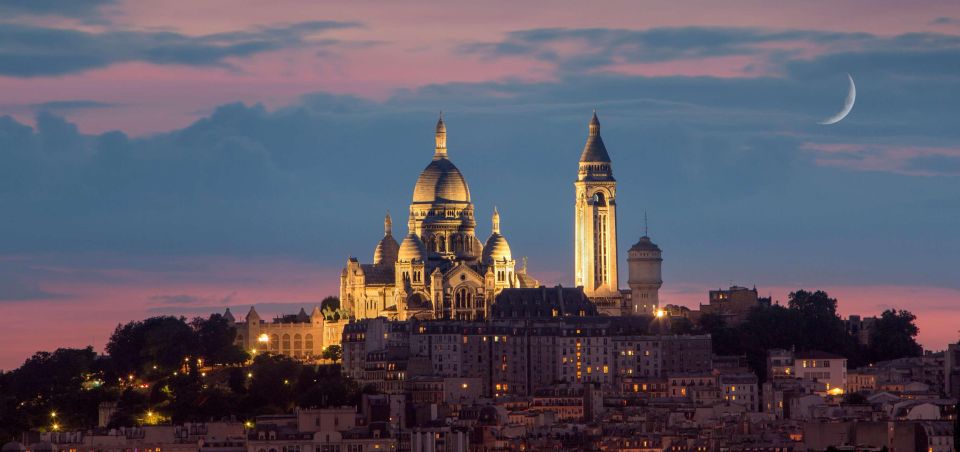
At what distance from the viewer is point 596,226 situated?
192m

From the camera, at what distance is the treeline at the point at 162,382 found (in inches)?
6245

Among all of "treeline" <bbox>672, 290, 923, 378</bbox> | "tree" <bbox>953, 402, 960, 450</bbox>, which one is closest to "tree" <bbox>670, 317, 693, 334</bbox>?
"treeline" <bbox>672, 290, 923, 378</bbox>

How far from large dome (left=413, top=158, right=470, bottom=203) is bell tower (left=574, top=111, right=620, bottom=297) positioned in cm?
684

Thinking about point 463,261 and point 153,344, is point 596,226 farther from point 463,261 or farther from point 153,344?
point 153,344

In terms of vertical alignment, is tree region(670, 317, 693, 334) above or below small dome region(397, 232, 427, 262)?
below

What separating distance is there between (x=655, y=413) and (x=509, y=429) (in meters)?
8.13

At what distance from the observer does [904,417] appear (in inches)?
5842

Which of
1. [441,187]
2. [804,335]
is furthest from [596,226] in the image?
[804,335]

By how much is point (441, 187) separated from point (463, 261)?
9.29 m

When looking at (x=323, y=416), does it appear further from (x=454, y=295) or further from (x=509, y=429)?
(x=454, y=295)

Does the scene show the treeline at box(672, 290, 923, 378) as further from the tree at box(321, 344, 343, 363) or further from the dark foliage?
the tree at box(321, 344, 343, 363)

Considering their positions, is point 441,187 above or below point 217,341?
above

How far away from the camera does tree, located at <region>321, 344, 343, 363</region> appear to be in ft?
581

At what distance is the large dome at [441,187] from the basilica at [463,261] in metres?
0.06
